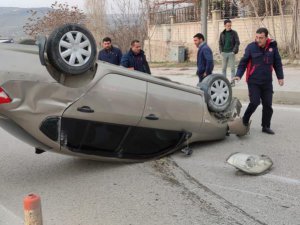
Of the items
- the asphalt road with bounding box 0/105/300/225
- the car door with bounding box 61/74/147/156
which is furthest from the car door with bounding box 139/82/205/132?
the asphalt road with bounding box 0/105/300/225

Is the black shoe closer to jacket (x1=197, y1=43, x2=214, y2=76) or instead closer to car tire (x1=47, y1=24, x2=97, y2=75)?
jacket (x1=197, y1=43, x2=214, y2=76)

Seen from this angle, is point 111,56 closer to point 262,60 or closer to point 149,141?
point 262,60

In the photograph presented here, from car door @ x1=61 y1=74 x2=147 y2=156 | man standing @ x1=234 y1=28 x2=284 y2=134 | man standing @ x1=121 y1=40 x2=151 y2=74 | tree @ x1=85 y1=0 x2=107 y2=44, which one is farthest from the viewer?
tree @ x1=85 y1=0 x2=107 y2=44

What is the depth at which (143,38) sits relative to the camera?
31234 millimetres

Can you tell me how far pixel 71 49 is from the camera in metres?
4.80

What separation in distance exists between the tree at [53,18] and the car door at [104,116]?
2824 cm

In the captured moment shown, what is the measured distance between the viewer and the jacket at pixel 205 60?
9.03m

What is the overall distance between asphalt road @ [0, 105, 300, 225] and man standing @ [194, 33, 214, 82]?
248cm

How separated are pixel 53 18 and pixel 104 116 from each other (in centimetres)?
2926

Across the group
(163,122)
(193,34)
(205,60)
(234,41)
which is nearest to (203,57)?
(205,60)

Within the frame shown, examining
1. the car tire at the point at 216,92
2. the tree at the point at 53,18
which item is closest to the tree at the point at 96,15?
the tree at the point at 53,18

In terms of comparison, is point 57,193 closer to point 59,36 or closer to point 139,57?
point 59,36

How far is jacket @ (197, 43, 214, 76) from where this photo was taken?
9.03 m

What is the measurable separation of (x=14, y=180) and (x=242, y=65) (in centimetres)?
370
